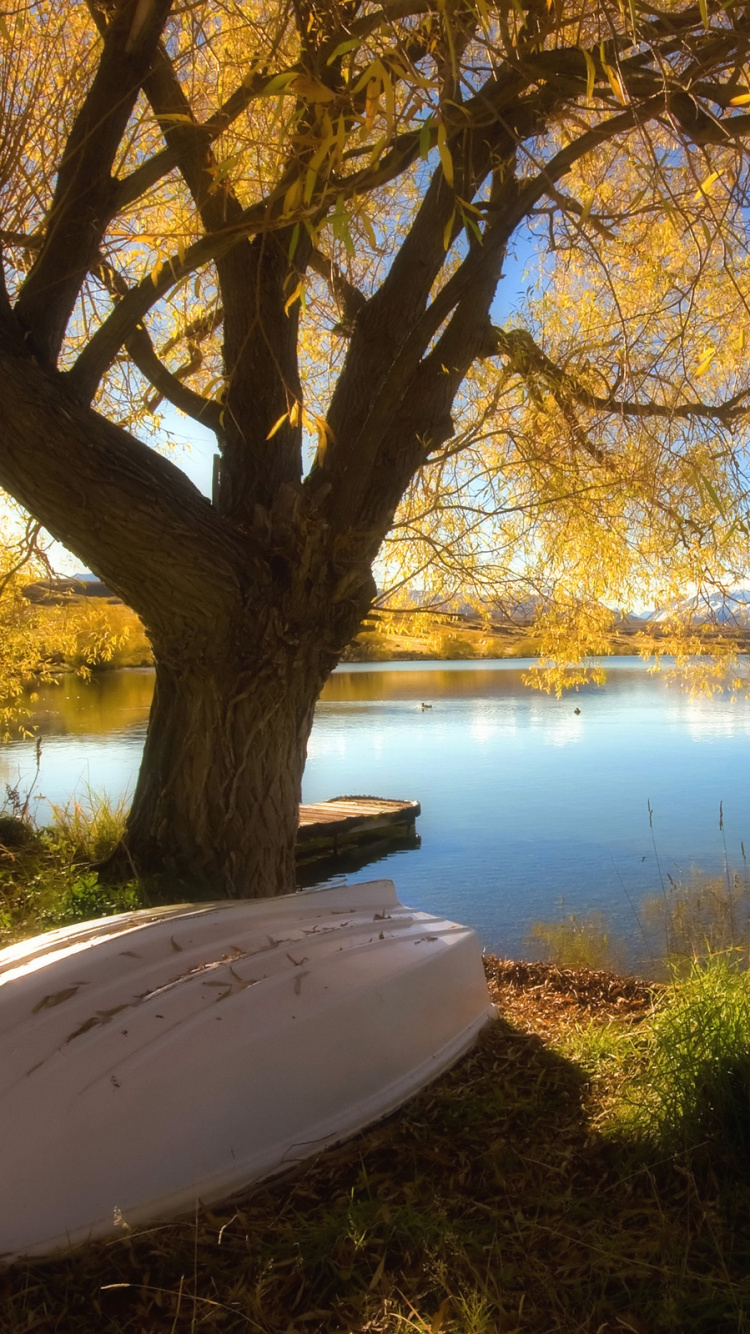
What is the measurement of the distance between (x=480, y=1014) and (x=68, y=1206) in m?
1.63

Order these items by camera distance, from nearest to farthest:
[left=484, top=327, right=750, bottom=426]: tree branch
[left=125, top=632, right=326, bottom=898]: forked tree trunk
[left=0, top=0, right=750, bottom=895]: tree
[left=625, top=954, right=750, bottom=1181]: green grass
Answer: [left=625, top=954, right=750, bottom=1181]: green grass, [left=0, top=0, right=750, bottom=895]: tree, [left=125, top=632, right=326, bottom=898]: forked tree trunk, [left=484, top=327, right=750, bottom=426]: tree branch

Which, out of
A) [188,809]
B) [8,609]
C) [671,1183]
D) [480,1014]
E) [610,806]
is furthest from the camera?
[610,806]

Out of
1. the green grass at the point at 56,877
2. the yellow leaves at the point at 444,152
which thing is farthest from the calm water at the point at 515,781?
the yellow leaves at the point at 444,152

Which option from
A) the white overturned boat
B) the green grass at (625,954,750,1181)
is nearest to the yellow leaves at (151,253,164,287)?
the white overturned boat

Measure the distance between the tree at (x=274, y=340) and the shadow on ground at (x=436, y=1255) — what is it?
6.06 feet

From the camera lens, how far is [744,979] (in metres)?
2.92

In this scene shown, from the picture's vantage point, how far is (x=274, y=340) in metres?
3.96

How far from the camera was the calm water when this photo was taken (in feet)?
27.2

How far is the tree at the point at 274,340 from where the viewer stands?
3.08 m

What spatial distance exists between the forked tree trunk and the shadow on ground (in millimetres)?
1695

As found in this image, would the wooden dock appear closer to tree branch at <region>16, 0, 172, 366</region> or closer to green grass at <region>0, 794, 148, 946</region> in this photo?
green grass at <region>0, 794, 148, 946</region>

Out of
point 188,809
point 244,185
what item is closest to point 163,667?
point 188,809

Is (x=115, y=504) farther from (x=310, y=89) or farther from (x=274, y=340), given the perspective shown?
(x=310, y=89)

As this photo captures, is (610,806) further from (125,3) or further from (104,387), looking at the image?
(125,3)
